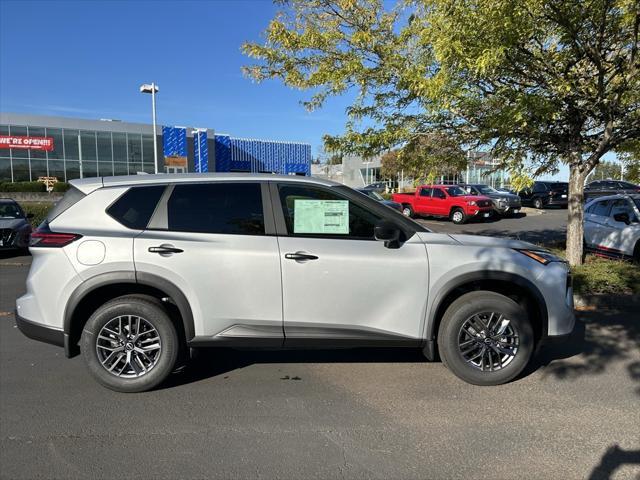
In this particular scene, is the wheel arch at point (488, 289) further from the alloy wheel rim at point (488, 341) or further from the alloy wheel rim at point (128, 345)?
the alloy wheel rim at point (128, 345)

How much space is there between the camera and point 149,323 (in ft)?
13.0

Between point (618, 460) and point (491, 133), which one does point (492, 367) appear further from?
point (491, 133)

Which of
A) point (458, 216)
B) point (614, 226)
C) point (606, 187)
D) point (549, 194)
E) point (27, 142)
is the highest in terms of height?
point (27, 142)

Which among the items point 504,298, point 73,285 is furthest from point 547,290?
point 73,285

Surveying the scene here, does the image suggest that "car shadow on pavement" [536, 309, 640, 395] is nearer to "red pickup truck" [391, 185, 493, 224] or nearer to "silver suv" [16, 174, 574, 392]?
"silver suv" [16, 174, 574, 392]

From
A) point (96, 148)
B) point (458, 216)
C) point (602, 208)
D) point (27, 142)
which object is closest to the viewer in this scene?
point (602, 208)

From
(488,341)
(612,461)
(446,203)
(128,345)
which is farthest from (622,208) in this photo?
(446,203)

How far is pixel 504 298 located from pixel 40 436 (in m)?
3.73

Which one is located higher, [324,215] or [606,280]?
[324,215]

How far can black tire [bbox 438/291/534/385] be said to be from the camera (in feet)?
13.2

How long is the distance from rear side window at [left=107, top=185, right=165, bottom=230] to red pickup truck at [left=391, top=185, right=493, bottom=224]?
56.1 feet

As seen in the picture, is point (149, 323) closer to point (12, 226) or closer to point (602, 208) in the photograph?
point (602, 208)

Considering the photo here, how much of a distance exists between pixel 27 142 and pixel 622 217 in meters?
46.4

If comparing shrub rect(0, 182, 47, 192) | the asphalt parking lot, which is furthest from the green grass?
shrub rect(0, 182, 47, 192)
